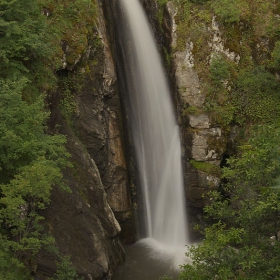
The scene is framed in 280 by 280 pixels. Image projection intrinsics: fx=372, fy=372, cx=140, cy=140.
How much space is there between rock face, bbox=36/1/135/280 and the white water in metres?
1.30

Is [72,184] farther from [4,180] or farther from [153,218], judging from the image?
[153,218]

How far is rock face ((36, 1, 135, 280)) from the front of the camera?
11.8 m

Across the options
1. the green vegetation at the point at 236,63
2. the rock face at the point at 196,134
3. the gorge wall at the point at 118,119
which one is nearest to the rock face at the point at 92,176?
the gorge wall at the point at 118,119

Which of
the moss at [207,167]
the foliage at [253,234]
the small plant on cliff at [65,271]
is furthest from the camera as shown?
the moss at [207,167]

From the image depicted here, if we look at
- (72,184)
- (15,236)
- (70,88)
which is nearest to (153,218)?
(72,184)

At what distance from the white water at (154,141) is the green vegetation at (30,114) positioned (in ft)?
10.7

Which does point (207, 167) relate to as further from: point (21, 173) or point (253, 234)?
point (21, 173)

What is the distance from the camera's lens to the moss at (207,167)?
1652 cm

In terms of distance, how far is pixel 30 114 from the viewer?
10.4 m

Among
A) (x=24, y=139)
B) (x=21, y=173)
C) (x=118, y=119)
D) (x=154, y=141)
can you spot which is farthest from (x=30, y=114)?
(x=154, y=141)

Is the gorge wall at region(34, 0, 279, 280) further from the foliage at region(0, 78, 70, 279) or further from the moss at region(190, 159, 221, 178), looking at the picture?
the foliage at region(0, 78, 70, 279)

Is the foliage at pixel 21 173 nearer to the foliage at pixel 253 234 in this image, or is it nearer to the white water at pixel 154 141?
the foliage at pixel 253 234

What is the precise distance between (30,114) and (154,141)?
8.17m

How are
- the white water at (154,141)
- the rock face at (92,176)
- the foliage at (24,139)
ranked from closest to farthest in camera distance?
the foliage at (24,139) → the rock face at (92,176) → the white water at (154,141)
